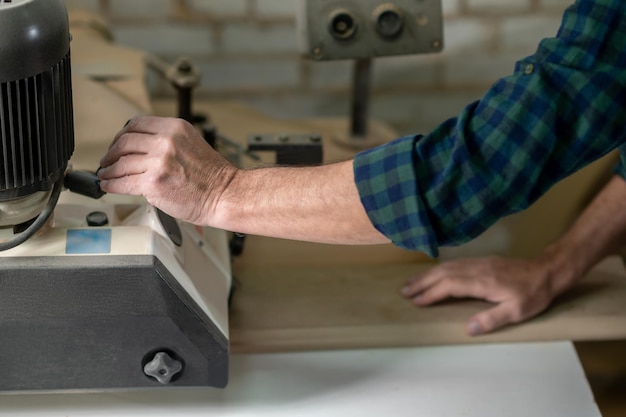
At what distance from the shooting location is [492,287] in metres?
1.47

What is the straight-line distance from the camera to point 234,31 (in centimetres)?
257

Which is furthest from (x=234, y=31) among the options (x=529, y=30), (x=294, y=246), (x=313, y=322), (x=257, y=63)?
(x=313, y=322)

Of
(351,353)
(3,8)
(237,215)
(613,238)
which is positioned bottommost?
(351,353)

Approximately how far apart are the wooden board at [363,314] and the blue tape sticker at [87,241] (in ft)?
1.01

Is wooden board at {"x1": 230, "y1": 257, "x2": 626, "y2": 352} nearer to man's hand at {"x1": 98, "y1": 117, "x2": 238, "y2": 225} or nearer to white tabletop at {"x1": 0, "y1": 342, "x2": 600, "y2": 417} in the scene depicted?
white tabletop at {"x1": 0, "y1": 342, "x2": 600, "y2": 417}

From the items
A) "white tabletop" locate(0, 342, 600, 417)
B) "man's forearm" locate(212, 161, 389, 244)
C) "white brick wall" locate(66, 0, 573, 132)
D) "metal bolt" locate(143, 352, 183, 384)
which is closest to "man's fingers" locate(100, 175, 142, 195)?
"man's forearm" locate(212, 161, 389, 244)

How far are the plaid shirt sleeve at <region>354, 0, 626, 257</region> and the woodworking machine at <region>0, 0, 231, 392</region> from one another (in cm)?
29

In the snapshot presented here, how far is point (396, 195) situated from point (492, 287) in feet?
1.60

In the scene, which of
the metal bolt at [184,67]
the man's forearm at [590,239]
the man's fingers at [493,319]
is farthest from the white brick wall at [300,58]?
the man's fingers at [493,319]

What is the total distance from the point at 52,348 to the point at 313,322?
419 mm

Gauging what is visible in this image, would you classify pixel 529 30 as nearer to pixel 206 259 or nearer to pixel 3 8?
pixel 206 259

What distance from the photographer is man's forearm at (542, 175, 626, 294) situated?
1.51m

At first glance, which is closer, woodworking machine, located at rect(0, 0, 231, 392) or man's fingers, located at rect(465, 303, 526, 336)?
woodworking machine, located at rect(0, 0, 231, 392)

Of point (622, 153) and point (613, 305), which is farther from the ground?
point (622, 153)
